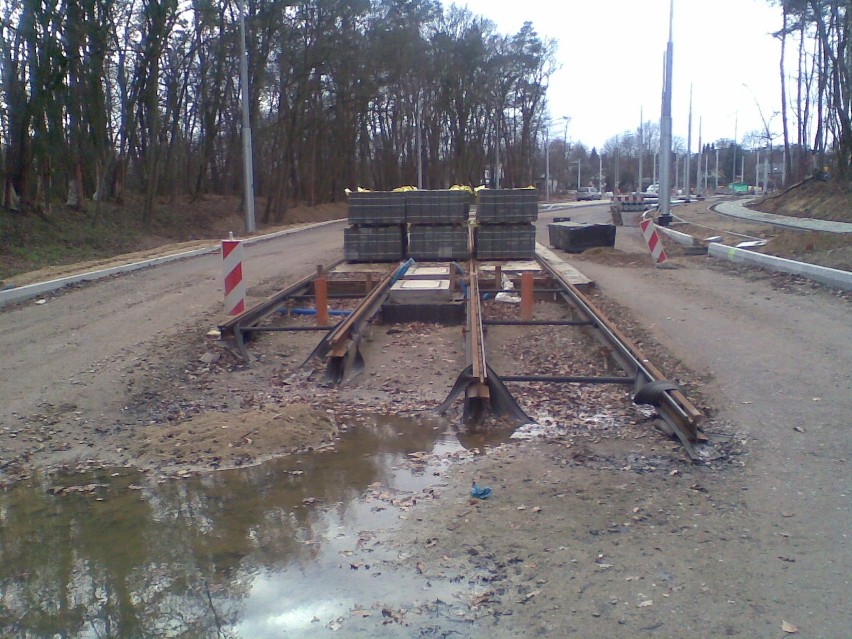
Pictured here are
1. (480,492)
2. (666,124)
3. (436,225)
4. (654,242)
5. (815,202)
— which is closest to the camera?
(480,492)

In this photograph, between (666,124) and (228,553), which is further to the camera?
(666,124)

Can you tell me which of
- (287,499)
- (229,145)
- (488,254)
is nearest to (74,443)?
(287,499)

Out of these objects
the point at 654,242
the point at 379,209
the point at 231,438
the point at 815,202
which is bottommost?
the point at 231,438

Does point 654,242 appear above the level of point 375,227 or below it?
below

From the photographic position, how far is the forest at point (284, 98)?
27.3 metres

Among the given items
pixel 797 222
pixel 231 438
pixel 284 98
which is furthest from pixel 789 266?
pixel 284 98

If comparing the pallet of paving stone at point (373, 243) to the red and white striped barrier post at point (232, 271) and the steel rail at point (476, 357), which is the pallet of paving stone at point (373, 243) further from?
the steel rail at point (476, 357)

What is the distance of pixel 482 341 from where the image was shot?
8984 mm

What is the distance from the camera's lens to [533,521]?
16.2 feet

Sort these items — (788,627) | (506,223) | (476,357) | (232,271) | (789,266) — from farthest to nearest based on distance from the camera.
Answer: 1. (506,223)
2. (789,266)
3. (232,271)
4. (476,357)
5. (788,627)

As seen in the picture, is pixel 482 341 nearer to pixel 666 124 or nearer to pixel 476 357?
pixel 476 357

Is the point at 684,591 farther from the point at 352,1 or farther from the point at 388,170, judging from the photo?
the point at 388,170

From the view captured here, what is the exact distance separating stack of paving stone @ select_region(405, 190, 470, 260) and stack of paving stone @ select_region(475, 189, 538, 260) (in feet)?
1.56

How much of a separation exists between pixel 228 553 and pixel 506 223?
16.6m
